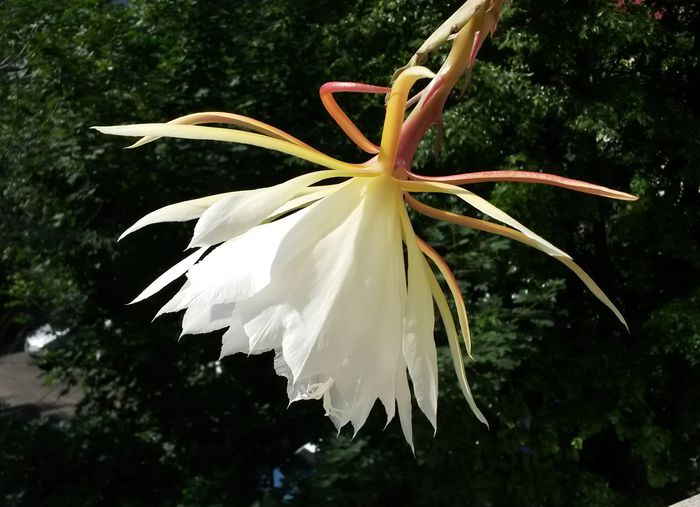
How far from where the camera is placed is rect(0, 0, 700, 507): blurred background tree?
3.19 m

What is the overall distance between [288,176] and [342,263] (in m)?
2.78

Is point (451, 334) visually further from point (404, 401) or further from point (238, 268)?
point (238, 268)

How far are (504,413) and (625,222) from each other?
3.30ft

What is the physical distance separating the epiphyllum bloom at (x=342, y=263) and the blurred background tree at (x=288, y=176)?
2238mm

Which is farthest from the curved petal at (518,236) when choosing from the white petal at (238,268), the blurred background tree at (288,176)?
the blurred background tree at (288,176)

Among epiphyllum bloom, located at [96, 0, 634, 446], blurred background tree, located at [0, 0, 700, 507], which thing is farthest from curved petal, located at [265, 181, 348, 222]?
blurred background tree, located at [0, 0, 700, 507]

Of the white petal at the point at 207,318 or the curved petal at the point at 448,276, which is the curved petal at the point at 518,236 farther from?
the white petal at the point at 207,318

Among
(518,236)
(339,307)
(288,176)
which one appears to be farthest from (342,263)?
(288,176)

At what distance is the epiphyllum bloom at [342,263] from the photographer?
707 millimetres

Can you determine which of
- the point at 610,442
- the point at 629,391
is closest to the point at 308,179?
the point at 629,391

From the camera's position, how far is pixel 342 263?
2.42ft

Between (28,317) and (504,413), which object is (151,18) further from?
(504,413)

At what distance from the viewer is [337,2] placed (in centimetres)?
375

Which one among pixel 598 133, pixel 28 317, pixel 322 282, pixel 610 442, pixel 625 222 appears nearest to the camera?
pixel 322 282
